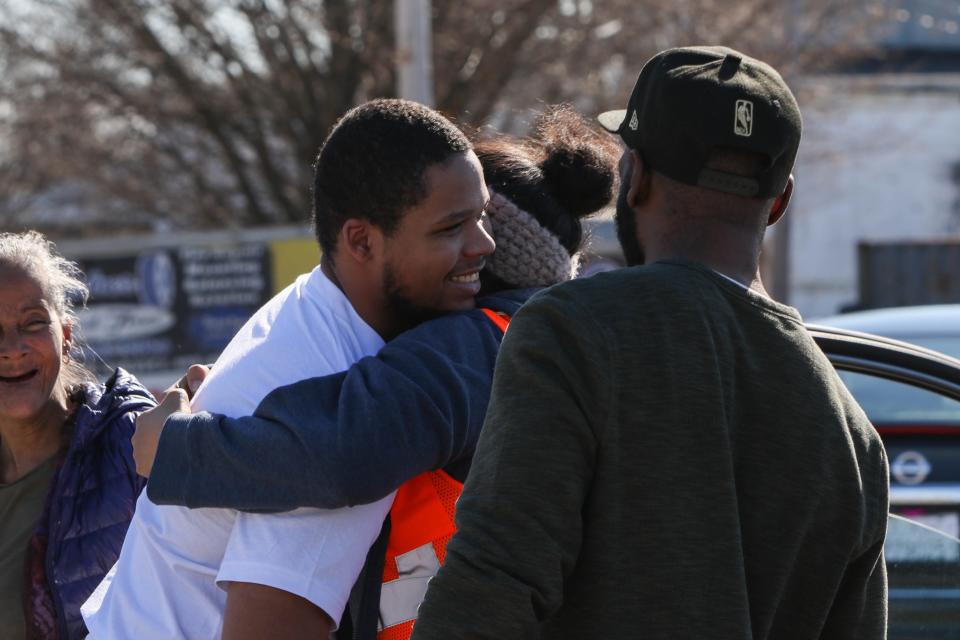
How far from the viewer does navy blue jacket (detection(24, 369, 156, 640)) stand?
2803 millimetres

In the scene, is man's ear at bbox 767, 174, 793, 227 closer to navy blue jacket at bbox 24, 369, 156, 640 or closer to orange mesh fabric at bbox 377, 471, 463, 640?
orange mesh fabric at bbox 377, 471, 463, 640

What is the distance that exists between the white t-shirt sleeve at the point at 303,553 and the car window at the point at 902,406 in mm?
3139

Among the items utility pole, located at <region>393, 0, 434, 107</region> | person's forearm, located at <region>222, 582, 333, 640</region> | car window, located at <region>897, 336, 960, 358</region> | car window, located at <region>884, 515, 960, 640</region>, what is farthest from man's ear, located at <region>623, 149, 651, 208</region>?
utility pole, located at <region>393, 0, 434, 107</region>

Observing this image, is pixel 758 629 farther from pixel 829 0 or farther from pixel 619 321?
pixel 829 0

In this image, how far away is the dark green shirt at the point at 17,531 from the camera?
2900 mm

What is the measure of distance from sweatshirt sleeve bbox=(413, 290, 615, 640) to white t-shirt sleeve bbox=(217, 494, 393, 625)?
29 cm

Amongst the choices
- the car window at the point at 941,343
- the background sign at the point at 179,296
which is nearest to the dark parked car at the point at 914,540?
the car window at the point at 941,343

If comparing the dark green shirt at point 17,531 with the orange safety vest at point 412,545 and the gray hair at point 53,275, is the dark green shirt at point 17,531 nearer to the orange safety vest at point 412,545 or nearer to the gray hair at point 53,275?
the gray hair at point 53,275

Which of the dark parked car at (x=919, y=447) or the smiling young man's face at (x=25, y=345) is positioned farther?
the dark parked car at (x=919, y=447)

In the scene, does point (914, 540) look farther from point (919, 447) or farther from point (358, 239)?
point (919, 447)

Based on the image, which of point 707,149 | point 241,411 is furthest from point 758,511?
point 241,411

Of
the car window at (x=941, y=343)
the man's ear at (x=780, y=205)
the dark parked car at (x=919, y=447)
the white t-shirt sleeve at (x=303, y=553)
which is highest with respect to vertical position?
the man's ear at (x=780, y=205)

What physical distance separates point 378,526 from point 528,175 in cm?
69

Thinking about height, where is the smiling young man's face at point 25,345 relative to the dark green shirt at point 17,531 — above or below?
above
